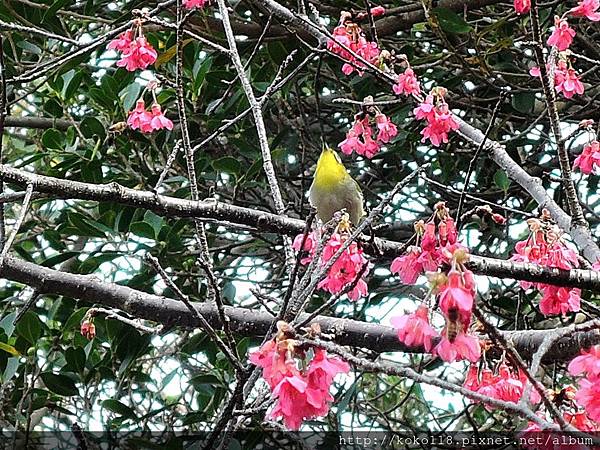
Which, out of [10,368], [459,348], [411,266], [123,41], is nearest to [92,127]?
[123,41]

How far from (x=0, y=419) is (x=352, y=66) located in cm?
139

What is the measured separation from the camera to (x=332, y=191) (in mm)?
1855

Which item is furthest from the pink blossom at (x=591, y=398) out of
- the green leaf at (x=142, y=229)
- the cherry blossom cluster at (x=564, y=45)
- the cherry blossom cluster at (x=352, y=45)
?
the green leaf at (x=142, y=229)

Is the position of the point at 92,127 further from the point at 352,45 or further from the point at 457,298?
the point at 457,298

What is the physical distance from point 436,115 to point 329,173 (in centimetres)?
30

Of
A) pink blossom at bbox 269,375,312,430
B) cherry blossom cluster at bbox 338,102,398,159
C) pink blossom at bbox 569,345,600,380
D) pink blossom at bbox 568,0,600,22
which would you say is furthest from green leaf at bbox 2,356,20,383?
pink blossom at bbox 568,0,600,22

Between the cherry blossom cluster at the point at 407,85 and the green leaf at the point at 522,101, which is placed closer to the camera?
the cherry blossom cluster at the point at 407,85

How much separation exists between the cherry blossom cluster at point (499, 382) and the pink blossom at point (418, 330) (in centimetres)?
14

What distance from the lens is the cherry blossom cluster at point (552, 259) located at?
1.34m

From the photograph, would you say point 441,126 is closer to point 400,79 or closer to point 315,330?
point 400,79

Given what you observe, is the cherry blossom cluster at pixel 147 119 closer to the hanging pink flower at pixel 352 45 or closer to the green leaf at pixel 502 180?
the hanging pink flower at pixel 352 45

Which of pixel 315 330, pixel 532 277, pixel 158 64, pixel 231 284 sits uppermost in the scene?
pixel 158 64

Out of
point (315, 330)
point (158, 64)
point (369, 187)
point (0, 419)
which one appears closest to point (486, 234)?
point (369, 187)

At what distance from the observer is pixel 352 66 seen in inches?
74.2
